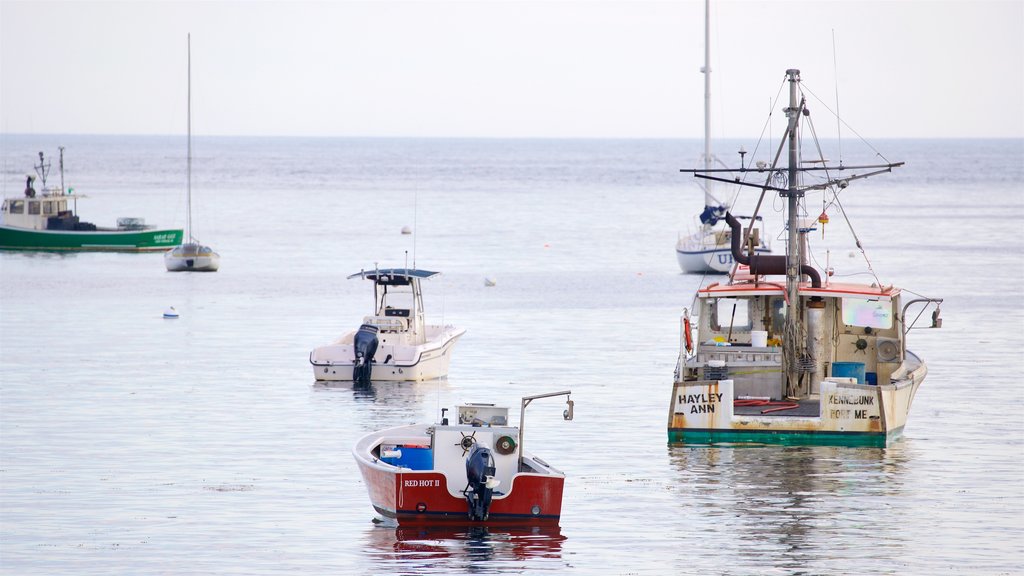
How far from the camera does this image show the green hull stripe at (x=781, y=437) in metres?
28.6

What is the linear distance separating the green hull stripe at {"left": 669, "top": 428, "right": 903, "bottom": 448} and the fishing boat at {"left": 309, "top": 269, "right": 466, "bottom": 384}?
978 centimetres

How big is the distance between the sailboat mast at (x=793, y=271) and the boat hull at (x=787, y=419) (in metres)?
1.70

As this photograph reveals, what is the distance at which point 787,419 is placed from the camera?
93.6 feet

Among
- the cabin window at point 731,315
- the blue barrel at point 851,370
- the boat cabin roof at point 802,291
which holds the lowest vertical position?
the blue barrel at point 851,370

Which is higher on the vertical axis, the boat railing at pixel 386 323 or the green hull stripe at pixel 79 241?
the green hull stripe at pixel 79 241

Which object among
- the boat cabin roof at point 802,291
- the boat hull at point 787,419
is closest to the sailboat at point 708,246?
the boat cabin roof at point 802,291

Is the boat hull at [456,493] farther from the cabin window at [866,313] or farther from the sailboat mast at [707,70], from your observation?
the sailboat mast at [707,70]

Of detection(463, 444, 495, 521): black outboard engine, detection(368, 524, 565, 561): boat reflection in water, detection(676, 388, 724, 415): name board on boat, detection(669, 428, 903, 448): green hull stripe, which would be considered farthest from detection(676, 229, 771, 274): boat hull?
detection(463, 444, 495, 521): black outboard engine

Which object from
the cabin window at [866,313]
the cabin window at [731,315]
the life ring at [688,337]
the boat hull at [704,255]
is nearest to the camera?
the life ring at [688,337]

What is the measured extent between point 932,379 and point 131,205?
103522 mm

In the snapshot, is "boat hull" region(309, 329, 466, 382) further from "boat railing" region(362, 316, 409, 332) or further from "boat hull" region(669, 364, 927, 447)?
"boat hull" region(669, 364, 927, 447)

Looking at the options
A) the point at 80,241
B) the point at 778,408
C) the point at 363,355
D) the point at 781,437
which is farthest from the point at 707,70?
the point at 781,437

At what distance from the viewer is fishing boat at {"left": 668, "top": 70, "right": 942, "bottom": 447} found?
28.5 m

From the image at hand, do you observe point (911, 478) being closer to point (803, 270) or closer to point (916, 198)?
point (803, 270)
